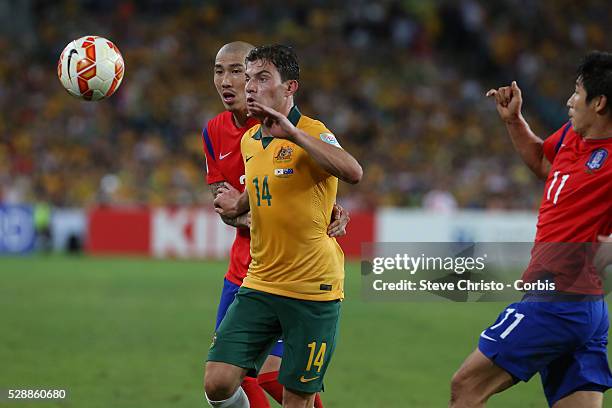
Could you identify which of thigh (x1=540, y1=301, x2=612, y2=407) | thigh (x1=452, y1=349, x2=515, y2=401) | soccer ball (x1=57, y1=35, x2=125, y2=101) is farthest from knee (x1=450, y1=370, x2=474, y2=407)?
soccer ball (x1=57, y1=35, x2=125, y2=101)

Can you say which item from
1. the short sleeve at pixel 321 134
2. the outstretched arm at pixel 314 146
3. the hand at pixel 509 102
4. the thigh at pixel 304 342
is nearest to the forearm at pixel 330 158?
the outstretched arm at pixel 314 146

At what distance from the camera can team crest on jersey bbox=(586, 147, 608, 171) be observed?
480 centimetres

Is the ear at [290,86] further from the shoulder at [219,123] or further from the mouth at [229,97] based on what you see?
the shoulder at [219,123]

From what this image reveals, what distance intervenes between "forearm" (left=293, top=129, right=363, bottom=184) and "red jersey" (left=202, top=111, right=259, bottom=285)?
4.16 ft

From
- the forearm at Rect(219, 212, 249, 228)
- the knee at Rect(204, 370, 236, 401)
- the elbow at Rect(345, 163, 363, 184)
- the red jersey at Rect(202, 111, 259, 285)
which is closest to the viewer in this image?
the elbow at Rect(345, 163, 363, 184)

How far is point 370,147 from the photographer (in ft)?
86.6

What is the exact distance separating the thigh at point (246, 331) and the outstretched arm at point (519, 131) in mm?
1754

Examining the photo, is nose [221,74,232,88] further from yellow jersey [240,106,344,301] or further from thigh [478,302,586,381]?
thigh [478,302,586,381]

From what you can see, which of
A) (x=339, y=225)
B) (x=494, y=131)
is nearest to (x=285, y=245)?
(x=339, y=225)

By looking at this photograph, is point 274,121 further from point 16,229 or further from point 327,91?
point 327,91

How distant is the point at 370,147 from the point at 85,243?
859 centimetres

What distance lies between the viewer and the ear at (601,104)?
4.82m

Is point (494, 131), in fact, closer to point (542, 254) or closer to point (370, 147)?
point (370, 147)

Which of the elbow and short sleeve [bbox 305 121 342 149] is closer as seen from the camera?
the elbow
